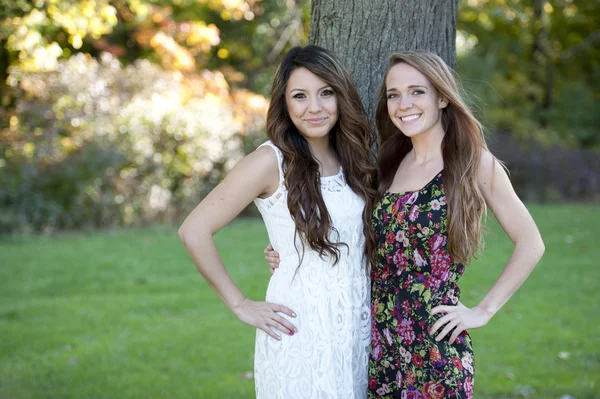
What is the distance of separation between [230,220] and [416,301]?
86 cm

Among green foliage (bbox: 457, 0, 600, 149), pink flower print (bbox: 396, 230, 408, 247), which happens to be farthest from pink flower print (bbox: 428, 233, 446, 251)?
green foliage (bbox: 457, 0, 600, 149)

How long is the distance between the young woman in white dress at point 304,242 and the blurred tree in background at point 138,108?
15.4 feet

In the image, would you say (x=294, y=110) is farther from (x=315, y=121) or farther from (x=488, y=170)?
(x=488, y=170)

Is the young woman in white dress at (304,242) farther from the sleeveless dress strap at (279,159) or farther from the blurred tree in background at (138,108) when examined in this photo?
the blurred tree in background at (138,108)

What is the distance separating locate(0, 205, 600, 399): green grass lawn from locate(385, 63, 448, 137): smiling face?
1.10 m

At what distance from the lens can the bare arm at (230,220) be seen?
9.59ft

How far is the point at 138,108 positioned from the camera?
38.8 ft

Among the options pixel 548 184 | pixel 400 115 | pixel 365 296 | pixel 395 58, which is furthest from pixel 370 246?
pixel 548 184

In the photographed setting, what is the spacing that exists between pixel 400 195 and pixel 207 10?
1459 cm

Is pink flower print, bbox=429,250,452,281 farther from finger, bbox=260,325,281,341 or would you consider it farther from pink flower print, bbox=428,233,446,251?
finger, bbox=260,325,281,341

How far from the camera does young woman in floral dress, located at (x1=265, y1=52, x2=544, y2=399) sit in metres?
2.84

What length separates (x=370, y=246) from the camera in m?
3.04

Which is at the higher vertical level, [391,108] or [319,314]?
[391,108]

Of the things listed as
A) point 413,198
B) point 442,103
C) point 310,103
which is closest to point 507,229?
point 413,198
